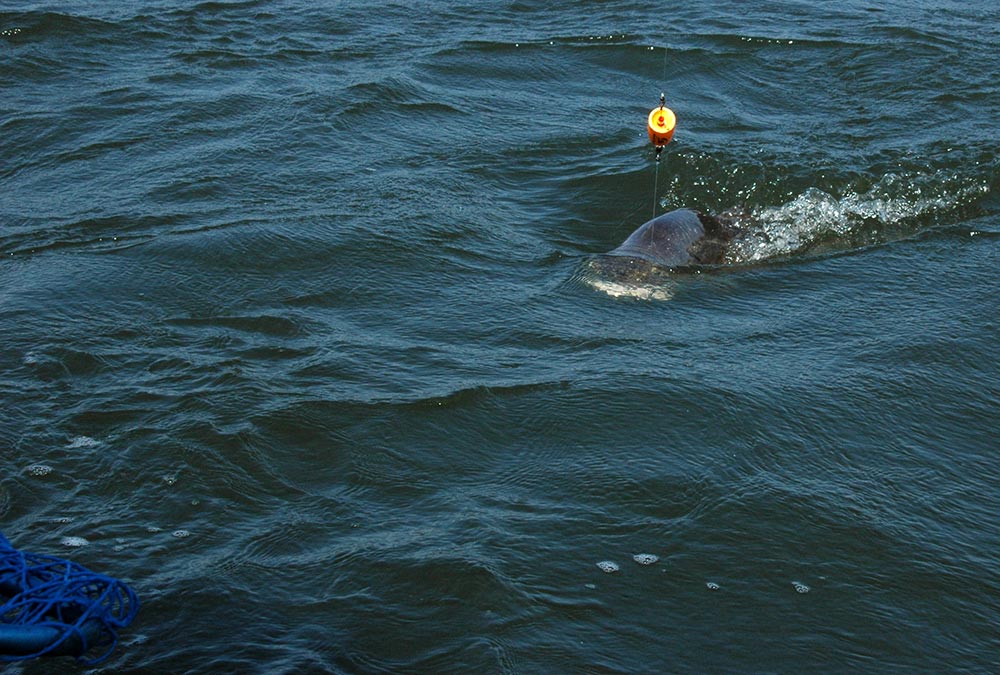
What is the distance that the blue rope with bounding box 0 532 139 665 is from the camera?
4.09 meters

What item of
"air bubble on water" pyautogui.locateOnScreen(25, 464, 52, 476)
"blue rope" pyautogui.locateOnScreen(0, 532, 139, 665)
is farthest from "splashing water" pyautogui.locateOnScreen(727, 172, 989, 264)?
"blue rope" pyautogui.locateOnScreen(0, 532, 139, 665)

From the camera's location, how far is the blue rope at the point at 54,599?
409 centimetres

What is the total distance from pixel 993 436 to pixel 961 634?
5.77ft

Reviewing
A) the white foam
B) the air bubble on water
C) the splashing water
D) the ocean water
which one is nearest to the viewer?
the ocean water

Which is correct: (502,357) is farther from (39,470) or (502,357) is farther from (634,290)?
(39,470)

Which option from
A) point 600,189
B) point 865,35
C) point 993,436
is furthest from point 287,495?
point 865,35

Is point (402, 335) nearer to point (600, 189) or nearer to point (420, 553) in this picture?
point (420, 553)

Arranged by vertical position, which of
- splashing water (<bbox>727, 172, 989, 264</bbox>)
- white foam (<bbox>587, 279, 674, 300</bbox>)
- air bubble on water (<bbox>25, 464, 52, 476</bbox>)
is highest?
Result: splashing water (<bbox>727, 172, 989, 264</bbox>)

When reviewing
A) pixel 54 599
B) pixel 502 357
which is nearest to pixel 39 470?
pixel 54 599

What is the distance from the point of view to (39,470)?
251 inches

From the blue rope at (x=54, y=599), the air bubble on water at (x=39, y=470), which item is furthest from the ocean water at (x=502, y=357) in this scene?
the blue rope at (x=54, y=599)

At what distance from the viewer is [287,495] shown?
6.24 metres

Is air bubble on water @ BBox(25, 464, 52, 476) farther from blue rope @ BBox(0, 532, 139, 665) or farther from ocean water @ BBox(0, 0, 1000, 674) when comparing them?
blue rope @ BBox(0, 532, 139, 665)

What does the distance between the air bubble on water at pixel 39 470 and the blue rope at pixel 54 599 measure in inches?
76.7
